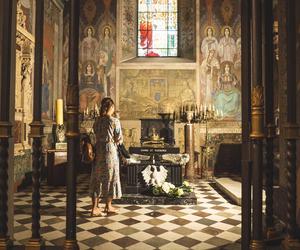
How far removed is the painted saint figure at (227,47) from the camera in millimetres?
12188

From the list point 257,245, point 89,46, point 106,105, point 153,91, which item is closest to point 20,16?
point 89,46

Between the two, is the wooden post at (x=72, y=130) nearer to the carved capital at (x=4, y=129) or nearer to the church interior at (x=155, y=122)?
the church interior at (x=155, y=122)

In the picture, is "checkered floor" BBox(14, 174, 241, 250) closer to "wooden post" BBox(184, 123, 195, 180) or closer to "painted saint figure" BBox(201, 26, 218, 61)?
"wooden post" BBox(184, 123, 195, 180)

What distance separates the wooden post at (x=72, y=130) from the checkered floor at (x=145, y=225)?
1.77 m

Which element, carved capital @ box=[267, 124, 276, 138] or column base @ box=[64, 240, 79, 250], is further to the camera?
carved capital @ box=[267, 124, 276, 138]

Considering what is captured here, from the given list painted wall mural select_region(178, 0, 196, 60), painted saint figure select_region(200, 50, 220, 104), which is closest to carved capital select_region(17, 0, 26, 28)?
painted wall mural select_region(178, 0, 196, 60)

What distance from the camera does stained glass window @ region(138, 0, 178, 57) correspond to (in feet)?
42.2

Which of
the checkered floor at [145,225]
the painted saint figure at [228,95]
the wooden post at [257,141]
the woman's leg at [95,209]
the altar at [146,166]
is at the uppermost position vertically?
the painted saint figure at [228,95]

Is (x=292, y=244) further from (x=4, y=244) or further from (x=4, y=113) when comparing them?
(x=4, y=113)

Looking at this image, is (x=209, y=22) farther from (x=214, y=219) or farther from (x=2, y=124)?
(x=2, y=124)

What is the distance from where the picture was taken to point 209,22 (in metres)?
12.2

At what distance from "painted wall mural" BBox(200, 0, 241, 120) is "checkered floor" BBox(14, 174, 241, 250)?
5.63 m

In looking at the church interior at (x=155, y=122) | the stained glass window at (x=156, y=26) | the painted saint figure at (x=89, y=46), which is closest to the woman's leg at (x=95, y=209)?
the church interior at (x=155, y=122)

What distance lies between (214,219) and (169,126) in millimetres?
6251
